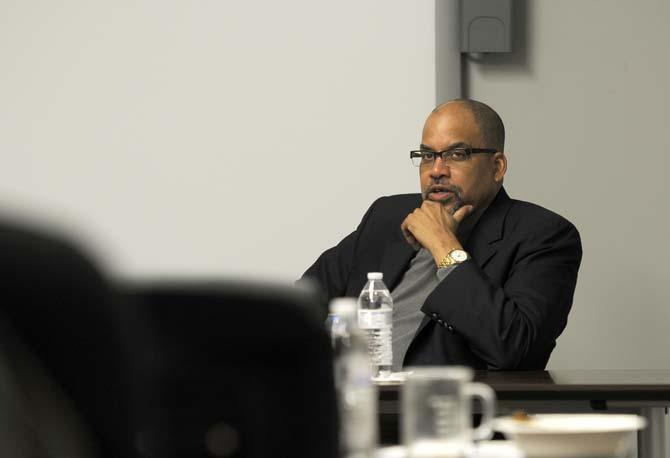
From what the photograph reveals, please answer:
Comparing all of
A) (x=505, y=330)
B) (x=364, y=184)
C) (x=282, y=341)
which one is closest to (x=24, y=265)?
(x=282, y=341)

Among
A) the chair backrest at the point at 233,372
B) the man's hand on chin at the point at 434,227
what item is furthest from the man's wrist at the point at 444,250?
the chair backrest at the point at 233,372

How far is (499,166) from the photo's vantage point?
3.47 m

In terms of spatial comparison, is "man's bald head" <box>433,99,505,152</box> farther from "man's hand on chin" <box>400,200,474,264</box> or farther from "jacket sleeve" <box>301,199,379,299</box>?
"jacket sleeve" <box>301,199,379,299</box>

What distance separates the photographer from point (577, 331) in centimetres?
424

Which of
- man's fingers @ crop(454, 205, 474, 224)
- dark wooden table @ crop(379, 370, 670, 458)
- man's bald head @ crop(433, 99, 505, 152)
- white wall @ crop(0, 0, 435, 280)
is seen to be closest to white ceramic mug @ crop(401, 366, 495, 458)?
dark wooden table @ crop(379, 370, 670, 458)

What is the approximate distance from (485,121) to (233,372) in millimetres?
2759

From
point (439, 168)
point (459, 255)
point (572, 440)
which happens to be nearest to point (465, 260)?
point (459, 255)

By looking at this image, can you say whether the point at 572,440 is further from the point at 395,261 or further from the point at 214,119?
the point at 214,119

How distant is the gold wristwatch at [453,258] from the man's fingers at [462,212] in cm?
26

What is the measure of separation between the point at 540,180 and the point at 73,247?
380 centimetres

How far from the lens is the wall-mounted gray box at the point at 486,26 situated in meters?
4.22

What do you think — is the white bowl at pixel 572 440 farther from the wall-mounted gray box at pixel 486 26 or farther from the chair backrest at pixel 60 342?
the wall-mounted gray box at pixel 486 26

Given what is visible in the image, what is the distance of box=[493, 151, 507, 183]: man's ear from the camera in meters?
3.46

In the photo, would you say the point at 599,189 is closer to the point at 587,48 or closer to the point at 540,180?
the point at 540,180
